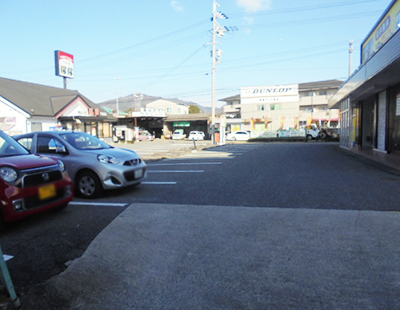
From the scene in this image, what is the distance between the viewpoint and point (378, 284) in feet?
9.07

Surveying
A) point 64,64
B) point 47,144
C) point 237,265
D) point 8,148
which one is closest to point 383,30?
point 47,144

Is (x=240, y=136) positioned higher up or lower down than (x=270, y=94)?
lower down

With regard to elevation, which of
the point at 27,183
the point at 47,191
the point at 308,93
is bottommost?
the point at 47,191

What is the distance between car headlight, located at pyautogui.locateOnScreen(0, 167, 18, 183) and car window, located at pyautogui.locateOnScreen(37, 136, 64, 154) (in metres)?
2.45

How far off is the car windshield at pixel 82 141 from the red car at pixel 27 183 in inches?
62.3

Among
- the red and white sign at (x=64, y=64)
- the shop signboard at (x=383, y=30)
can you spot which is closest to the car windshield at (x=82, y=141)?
the shop signboard at (x=383, y=30)

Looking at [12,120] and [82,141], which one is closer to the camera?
[82,141]

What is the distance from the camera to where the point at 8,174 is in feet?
13.5

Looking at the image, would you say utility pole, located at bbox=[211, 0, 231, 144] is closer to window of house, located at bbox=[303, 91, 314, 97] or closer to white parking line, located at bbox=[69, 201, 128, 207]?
white parking line, located at bbox=[69, 201, 128, 207]

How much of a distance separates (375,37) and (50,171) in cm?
1710

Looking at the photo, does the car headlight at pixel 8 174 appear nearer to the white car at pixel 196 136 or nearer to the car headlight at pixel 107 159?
the car headlight at pixel 107 159

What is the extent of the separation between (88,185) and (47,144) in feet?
4.66

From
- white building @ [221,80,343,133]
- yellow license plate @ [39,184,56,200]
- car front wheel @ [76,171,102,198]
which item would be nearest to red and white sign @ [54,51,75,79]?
white building @ [221,80,343,133]

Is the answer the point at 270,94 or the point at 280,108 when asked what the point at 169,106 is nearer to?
the point at 270,94
